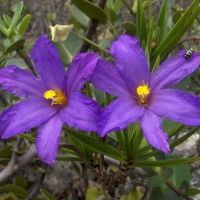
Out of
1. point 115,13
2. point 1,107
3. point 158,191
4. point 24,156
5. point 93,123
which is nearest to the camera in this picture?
point 93,123

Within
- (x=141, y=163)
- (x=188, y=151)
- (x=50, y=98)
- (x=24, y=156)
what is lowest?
(x=188, y=151)

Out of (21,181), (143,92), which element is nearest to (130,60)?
(143,92)

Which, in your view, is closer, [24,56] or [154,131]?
[154,131]

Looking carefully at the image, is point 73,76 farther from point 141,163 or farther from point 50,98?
point 141,163

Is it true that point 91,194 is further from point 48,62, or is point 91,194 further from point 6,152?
point 48,62

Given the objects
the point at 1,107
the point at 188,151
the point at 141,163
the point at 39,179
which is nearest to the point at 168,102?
the point at 141,163

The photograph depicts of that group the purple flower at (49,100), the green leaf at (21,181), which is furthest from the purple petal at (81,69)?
the green leaf at (21,181)

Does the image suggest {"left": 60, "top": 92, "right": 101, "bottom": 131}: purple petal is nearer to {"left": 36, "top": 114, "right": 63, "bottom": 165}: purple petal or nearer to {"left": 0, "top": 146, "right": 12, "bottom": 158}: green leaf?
{"left": 36, "top": 114, "right": 63, "bottom": 165}: purple petal
